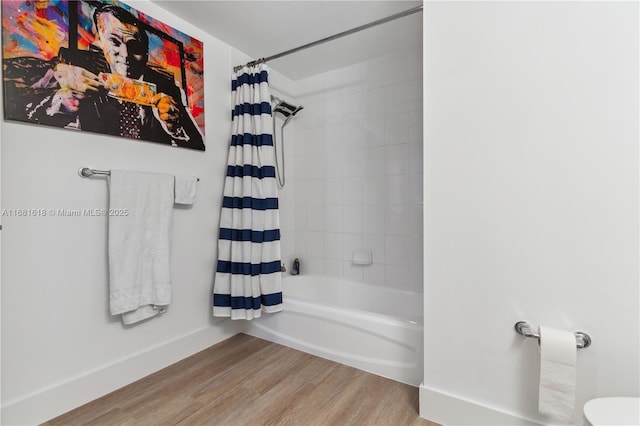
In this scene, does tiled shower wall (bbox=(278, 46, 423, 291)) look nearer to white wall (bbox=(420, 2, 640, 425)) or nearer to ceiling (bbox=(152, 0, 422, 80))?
ceiling (bbox=(152, 0, 422, 80))

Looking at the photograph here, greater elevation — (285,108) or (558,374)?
(285,108)

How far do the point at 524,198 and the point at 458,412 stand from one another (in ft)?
3.32

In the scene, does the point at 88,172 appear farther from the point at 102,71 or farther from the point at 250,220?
the point at 250,220

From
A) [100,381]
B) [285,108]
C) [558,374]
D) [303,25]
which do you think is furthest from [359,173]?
[100,381]

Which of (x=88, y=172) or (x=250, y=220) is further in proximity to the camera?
(x=250, y=220)

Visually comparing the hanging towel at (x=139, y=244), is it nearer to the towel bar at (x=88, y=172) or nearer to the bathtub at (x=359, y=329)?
the towel bar at (x=88, y=172)

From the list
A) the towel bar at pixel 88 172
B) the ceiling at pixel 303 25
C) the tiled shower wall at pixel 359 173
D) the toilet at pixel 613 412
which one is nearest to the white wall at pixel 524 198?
the toilet at pixel 613 412

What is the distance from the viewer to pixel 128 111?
1686 mm

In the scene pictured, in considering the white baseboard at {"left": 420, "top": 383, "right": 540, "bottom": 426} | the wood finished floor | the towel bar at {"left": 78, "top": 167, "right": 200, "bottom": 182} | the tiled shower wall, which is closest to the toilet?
the white baseboard at {"left": 420, "top": 383, "right": 540, "bottom": 426}

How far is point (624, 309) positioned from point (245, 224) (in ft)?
6.29

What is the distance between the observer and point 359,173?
103 inches

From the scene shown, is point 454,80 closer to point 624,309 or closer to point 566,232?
point 566,232

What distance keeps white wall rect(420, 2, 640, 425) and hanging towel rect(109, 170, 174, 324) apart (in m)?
1.51

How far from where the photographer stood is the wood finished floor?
1.43m
